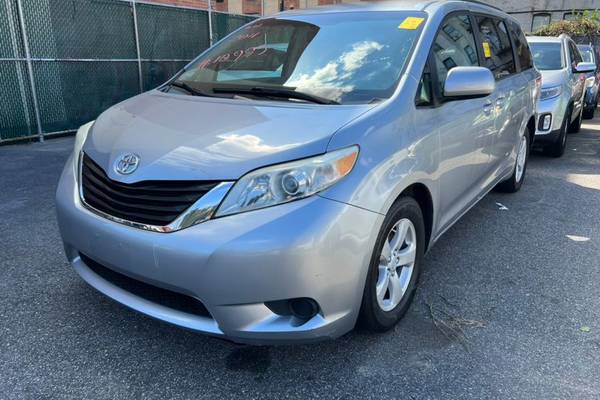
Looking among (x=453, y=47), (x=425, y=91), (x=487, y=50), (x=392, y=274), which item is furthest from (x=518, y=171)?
(x=392, y=274)

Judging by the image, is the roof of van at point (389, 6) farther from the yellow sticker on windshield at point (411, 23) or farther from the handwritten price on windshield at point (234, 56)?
the handwritten price on windshield at point (234, 56)

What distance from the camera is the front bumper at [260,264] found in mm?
1946

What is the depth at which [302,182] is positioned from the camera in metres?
2.04

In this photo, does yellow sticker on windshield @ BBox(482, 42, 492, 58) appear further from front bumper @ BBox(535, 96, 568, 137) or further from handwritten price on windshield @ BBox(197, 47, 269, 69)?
front bumper @ BBox(535, 96, 568, 137)

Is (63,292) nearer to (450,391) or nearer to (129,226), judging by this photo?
(129,226)

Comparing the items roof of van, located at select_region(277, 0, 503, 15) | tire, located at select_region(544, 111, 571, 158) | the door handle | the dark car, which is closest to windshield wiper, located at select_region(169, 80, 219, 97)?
roof of van, located at select_region(277, 0, 503, 15)

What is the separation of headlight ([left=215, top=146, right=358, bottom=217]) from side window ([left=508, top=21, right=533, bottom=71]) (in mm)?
3558

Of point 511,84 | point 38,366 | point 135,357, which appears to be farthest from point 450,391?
point 511,84

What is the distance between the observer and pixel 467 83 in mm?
2838

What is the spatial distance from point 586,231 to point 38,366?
4.19 m

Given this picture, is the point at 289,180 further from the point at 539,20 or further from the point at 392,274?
the point at 539,20

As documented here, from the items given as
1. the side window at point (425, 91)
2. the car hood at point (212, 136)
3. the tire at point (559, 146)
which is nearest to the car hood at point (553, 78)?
the tire at point (559, 146)

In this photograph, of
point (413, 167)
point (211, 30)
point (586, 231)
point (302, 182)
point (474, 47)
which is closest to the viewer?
point (302, 182)

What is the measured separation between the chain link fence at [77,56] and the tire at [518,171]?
6.95 meters
